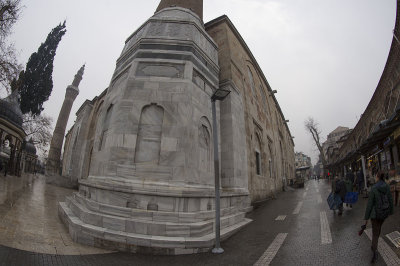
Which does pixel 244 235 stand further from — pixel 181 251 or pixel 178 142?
pixel 178 142

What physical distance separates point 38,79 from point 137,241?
121 feet

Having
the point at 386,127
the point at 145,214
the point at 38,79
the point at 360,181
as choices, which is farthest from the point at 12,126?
the point at 360,181

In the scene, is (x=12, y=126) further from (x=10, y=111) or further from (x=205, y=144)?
(x=205, y=144)

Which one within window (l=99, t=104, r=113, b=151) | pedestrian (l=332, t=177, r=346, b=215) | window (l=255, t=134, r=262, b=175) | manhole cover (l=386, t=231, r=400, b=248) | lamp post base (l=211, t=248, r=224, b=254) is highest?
window (l=99, t=104, r=113, b=151)

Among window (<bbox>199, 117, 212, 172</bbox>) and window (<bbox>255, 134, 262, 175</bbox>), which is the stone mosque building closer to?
window (<bbox>199, 117, 212, 172</bbox>)

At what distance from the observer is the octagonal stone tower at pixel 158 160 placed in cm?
493

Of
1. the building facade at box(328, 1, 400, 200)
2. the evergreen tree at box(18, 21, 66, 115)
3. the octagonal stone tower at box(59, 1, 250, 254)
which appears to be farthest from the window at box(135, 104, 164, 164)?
the evergreen tree at box(18, 21, 66, 115)

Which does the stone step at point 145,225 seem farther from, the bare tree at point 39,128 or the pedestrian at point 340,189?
the bare tree at point 39,128

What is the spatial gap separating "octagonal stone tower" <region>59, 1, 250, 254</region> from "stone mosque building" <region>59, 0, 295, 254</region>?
26 millimetres

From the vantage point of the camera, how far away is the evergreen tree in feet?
97.0

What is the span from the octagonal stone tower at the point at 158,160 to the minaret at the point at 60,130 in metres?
22.0

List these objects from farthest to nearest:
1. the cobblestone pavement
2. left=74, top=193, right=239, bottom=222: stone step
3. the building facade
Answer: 1. the building facade
2. left=74, top=193, right=239, bottom=222: stone step
3. the cobblestone pavement

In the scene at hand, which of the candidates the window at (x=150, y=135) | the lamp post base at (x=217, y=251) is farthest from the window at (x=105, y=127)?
the lamp post base at (x=217, y=251)

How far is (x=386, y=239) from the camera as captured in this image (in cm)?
448
